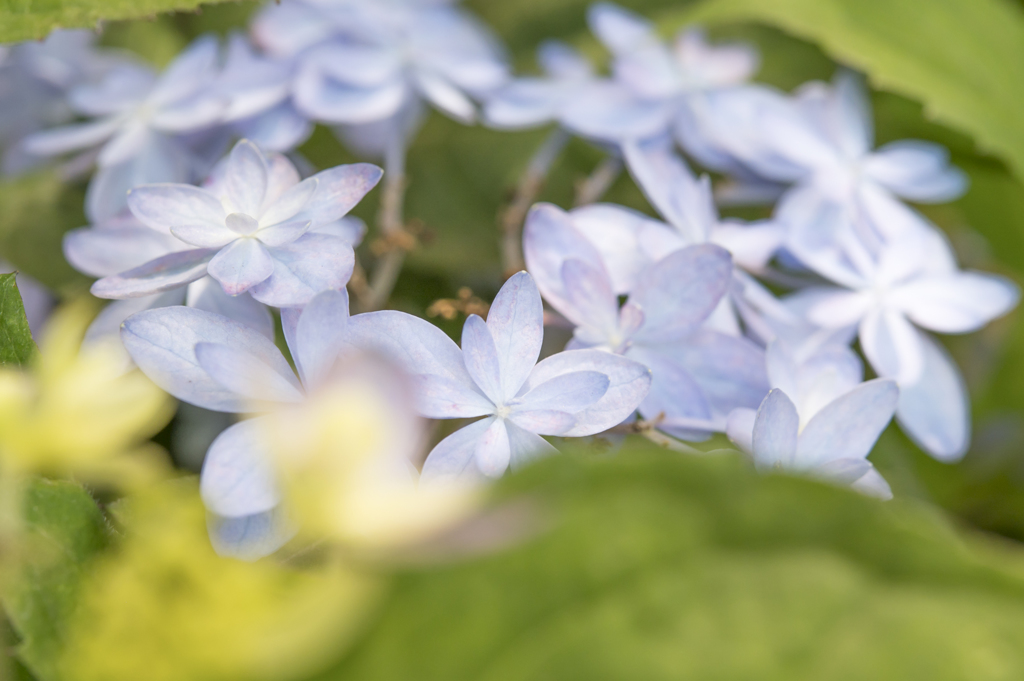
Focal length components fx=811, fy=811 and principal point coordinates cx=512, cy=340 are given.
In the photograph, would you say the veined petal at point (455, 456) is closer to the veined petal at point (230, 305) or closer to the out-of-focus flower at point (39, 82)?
the veined petal at point (230, 305)

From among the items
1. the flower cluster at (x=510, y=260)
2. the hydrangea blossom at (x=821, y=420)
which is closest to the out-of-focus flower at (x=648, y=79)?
the flower cluster at (x=510, y=260)

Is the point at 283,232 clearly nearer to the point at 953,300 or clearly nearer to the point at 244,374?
the point at 244,374

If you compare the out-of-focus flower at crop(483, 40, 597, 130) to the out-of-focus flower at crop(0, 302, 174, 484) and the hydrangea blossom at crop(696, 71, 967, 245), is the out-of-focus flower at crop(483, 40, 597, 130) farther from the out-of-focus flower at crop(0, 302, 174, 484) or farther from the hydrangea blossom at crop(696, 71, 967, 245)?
the out-of-focus flower at crop(0, 302, 174, 484)

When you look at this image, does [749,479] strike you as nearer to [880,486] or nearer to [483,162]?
[880,486]

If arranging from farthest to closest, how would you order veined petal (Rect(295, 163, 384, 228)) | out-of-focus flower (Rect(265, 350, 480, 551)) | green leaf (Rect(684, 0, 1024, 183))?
green leaf (Rect(684, 0, 1024, 183)) < veined petal (Rect(295, 163, 384, 228)) < out-of-focus flower (Rect(265, 350, 480, 551))

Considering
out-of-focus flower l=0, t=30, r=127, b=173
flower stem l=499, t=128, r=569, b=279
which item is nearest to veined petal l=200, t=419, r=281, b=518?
flower stem l=499, t=128, r=569, b=279

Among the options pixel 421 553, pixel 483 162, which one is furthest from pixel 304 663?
pixel 483 162
